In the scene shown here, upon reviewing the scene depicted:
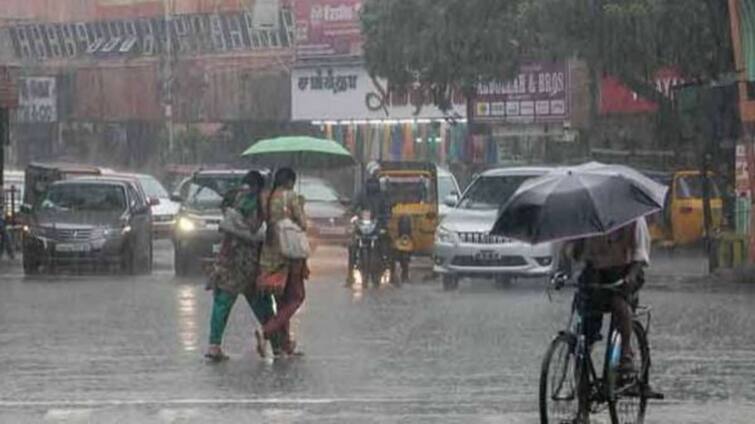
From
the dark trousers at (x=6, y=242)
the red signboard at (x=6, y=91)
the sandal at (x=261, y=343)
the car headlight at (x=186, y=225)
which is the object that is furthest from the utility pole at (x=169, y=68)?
the sandal at (x=261, y=343)

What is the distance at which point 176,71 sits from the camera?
2359 inches

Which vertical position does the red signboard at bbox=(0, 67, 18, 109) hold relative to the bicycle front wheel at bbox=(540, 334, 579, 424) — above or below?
above

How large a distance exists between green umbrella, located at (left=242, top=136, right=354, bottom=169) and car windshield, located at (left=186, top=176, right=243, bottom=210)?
2.33 meters

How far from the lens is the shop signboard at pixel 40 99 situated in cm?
Result: 6231

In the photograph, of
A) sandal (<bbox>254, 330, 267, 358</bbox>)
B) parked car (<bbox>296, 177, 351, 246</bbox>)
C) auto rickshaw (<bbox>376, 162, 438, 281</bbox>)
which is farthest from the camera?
parked car (<bbox>296, 177, 351, 246</bbox>)

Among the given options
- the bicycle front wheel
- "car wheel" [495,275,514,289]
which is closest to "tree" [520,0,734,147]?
"car wheel" [495,275,514,289]

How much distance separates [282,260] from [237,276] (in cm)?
44

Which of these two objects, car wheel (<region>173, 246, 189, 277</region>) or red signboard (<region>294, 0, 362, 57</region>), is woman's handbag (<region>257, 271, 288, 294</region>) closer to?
car wheel (<region>173, 246, 189, 277</region>)

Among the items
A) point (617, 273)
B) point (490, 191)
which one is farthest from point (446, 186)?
point (617, 273)

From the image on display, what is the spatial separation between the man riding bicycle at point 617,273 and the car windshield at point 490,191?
1530 centimetres

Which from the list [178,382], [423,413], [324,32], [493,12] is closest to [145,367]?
[178,382]

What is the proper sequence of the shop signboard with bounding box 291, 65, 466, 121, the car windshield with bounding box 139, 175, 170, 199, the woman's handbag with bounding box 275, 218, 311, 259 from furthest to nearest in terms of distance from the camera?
1. the shop signboard with bounding box 291, 65, 466, 121
2. the car windshield with bounding box 139, 175, 170, 199
3. the woman's handbag with bounding box 275, 218, 311, 259

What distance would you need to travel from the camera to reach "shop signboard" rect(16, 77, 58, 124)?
204 feet

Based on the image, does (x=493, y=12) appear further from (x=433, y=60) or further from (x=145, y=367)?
(x=145, y=367)
